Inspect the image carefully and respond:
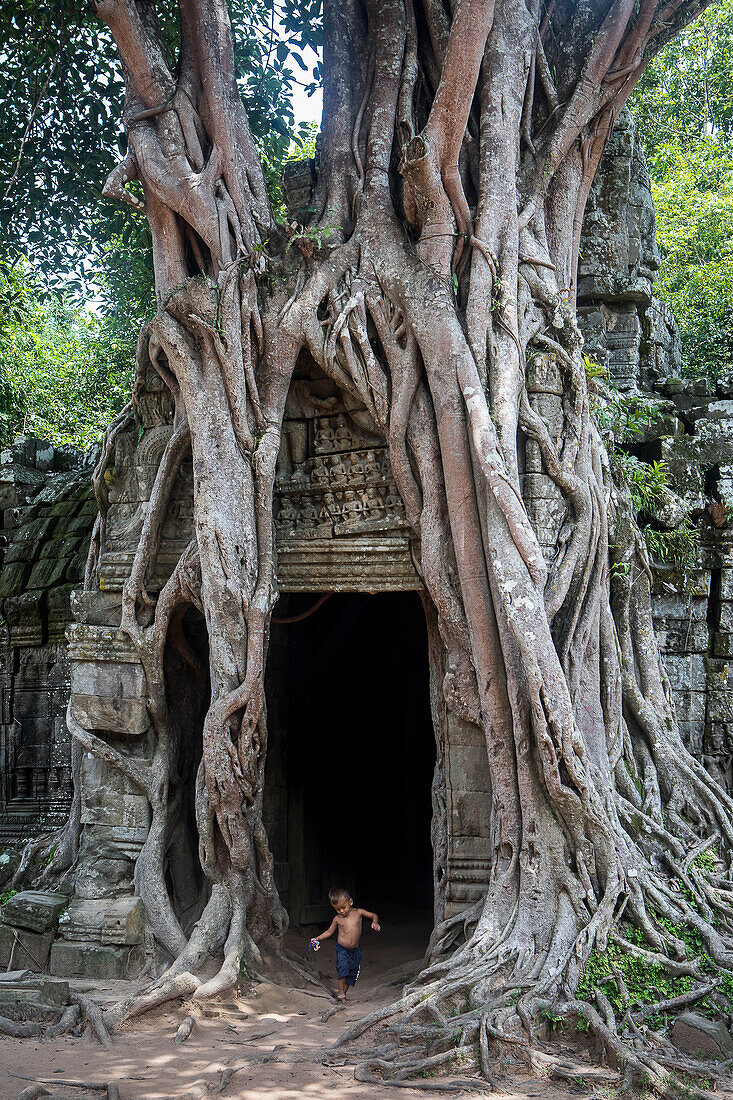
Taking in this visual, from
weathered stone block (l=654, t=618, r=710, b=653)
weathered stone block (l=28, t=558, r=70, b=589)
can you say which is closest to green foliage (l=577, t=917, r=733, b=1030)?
weathered stone block (l=654, t=618, r=710, b=653)

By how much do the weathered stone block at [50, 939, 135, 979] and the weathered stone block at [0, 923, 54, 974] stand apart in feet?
0.32

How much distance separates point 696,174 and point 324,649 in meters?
7.73

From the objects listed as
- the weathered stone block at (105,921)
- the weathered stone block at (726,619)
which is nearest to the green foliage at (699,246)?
the weathered stone block at (726,619)

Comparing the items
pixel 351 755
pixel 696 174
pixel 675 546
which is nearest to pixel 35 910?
pixel 351 755

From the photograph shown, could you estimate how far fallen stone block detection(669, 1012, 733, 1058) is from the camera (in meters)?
3.86

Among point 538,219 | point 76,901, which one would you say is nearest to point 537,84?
point 538,219

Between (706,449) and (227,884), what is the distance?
3972mm

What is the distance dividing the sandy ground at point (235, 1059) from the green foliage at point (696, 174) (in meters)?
6.93

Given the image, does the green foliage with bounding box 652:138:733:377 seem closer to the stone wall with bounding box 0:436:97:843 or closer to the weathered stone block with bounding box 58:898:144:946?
the stone wall with bounding box 0:436:97:843

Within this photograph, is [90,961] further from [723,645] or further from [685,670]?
[723,645]

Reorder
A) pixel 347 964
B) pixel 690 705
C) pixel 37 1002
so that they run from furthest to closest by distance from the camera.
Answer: pixel 690 705, pixel 347 964, pixel 37 1002

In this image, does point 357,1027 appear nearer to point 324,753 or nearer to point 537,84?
point 324,753

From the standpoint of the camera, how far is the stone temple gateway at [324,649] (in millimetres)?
5426

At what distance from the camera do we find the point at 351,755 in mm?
7992
